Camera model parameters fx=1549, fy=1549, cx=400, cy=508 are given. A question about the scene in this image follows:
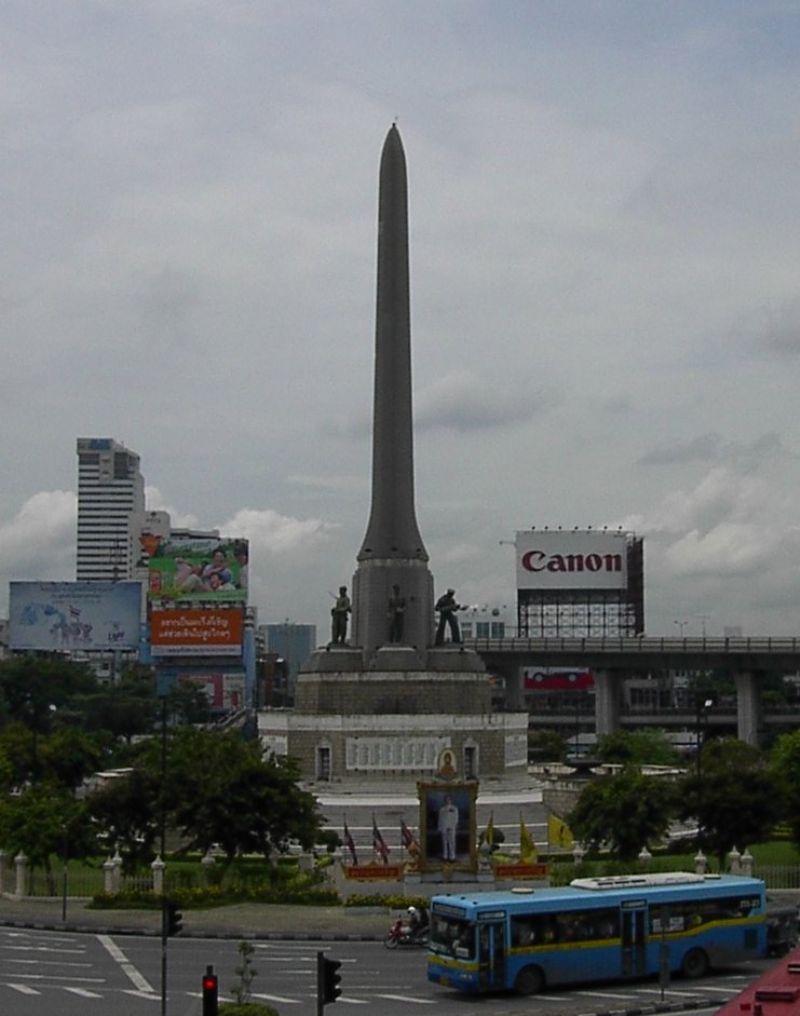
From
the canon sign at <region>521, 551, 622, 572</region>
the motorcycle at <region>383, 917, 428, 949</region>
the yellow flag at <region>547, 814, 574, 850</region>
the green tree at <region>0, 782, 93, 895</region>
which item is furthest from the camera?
the canon sign at <region>521, 551, 622, 572</region>

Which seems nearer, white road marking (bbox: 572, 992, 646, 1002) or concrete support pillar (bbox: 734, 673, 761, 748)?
white road marking (bbox: 572, 992, 646, 1002)

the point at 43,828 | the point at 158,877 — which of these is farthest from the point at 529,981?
the point at 43,828

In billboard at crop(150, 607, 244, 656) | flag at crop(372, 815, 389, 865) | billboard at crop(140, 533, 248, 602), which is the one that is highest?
billboard at crop(140, 533, 248, 602)

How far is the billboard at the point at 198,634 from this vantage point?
385 feet

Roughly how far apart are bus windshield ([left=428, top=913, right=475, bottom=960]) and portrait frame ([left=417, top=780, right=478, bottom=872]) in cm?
1077

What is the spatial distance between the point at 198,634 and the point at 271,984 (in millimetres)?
90723

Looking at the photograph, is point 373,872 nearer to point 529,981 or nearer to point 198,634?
point 529,981

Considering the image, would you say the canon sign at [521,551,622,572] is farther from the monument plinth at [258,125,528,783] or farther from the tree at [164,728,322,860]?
the tree at [164,728,322,860]

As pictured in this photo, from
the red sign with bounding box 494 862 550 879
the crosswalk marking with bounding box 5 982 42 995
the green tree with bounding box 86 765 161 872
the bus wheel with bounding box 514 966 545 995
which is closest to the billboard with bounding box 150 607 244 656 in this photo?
the green tree with bounding box 86 765 161 872

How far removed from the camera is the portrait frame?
3825cm

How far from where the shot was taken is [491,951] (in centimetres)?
2648

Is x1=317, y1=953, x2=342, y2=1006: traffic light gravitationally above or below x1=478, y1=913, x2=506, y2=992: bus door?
above

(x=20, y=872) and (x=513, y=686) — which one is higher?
(x=513, y=686)

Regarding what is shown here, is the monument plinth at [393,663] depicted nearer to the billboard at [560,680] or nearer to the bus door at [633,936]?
the bus door at [633,936]
